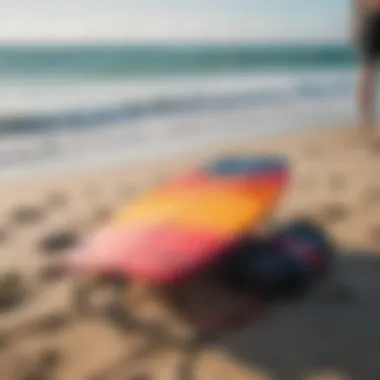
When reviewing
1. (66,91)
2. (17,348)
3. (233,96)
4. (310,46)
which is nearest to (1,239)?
(17,348)

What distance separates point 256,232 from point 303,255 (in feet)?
1.20

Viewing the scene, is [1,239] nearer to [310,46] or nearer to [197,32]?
[197,32]

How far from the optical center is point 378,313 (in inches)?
101

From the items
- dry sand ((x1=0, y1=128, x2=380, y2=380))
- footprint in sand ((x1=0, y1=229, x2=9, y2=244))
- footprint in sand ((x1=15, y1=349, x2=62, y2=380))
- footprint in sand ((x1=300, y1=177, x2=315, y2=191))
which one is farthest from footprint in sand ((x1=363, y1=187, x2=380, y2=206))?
footprint in sand ((x1=15, y1=349, x2=62, y2=380))

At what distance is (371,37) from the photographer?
536cm

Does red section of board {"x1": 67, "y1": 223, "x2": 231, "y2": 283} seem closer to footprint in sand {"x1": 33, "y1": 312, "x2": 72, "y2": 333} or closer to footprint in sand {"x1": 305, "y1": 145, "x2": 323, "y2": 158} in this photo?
footprint in sand {"x1": 33, "y1": 312, "x2": 72, "y2": 333}

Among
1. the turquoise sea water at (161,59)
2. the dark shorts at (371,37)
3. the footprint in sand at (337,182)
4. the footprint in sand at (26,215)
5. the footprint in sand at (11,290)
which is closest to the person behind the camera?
the footprint in sand at (11,290)

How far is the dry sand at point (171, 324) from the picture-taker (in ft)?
7.19

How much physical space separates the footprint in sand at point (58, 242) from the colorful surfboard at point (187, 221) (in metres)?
0.38

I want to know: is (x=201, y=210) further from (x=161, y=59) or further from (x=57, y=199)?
(x=161, y=59)

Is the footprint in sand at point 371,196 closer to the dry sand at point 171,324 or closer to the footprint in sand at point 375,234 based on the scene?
the dry sand at point 171,324

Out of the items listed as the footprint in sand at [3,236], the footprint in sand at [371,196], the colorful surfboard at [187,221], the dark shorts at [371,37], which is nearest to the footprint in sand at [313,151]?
the dark shorts at [371,37]

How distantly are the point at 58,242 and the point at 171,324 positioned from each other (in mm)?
947

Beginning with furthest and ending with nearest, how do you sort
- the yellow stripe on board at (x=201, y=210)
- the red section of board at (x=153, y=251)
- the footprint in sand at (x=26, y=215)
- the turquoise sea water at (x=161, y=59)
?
the turquoise sea water at (x=161, y=59) → the footprint in sand at (x=26, y=215) → the yellow stripe on board at (x=201, y=210) → the red section of board at (x=153, y=251)
